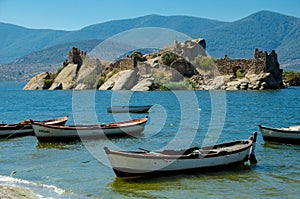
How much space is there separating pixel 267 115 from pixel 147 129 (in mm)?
16123

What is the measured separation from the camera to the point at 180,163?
19969 mm

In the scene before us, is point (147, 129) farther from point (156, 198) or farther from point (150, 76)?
point (150, 76)

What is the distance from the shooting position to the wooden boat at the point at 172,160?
19.1 m

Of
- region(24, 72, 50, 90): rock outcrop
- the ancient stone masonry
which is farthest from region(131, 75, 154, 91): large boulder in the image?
region(24, 72, 50, 90): rock outcrop

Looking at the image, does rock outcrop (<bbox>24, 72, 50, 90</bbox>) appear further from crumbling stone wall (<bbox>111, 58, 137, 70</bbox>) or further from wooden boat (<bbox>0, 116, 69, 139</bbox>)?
wooden boat (<bbox>0, 116, 69, 139</bbox>)

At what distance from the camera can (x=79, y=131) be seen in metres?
30.2

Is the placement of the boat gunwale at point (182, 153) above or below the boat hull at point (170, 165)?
above

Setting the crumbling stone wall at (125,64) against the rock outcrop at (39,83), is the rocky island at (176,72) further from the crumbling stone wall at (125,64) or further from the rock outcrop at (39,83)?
the rock outcrop at (39,83)

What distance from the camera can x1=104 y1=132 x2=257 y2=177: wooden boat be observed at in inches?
750

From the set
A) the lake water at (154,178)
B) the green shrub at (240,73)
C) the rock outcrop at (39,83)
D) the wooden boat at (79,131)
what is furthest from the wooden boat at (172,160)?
the rock outcrop at (39,83)

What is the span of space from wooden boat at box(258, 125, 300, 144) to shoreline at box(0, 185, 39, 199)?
53.9ft

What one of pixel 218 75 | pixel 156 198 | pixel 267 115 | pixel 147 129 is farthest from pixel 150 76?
pixel 156 198

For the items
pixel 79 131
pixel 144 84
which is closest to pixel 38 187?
pixel 79 131

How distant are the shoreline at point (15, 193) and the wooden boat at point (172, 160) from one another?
12.3ft
